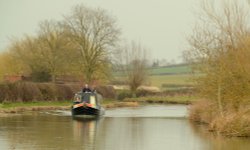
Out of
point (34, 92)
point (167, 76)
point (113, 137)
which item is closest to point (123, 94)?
point (34, 92)

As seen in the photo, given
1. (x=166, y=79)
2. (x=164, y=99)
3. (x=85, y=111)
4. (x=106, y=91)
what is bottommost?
(x=85, y=111)

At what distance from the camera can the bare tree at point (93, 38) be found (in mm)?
64812

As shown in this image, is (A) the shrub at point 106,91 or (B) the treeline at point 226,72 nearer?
(B) the treeline at point 226,72

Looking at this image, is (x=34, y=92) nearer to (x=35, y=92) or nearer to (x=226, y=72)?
(x=35, y=92)

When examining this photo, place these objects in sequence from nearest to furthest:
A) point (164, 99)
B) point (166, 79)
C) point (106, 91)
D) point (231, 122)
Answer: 1. point (231, 122)
2. point (106, 91)
3. point (164, 99)
4. point (166, 79)

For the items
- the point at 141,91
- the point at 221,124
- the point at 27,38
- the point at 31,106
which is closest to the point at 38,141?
the point at 221,124

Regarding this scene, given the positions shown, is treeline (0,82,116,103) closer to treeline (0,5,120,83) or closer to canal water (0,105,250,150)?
treeline (0,5,120,83)

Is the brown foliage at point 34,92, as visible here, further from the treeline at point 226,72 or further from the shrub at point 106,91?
the treeline at point 226,72

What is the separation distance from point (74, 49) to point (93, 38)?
9.49ft

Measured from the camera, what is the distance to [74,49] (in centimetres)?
6366

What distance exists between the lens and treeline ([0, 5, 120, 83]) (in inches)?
2498

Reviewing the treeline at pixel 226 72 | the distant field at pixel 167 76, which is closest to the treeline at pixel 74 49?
the distant field at pixel 167 76

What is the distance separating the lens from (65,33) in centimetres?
6372

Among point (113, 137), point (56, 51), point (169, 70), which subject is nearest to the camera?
point (113, 137)
